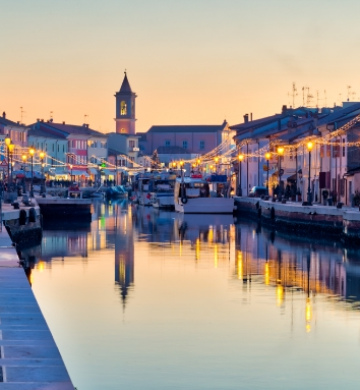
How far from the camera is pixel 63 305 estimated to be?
29.3 metres

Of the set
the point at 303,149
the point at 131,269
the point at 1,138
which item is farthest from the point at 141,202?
the point at 131,269

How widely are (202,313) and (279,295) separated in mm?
4629

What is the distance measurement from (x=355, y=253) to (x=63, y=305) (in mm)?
18963

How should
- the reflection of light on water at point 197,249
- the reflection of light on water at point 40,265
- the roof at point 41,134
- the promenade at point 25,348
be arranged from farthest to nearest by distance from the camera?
the roof at point 41,134
the reflection of light on water at point 197,249
the reflection of light on water at point 40,265
the promenade at point 25,348

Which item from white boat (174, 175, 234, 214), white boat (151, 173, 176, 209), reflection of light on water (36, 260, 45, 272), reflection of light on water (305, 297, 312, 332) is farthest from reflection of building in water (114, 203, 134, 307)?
white boat (151, 173, 176, 209)

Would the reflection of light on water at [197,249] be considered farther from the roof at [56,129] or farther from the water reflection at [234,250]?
the roof at [56,129]

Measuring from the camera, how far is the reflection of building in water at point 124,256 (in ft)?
116

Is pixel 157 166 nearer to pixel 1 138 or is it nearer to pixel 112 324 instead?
pixel 1 138

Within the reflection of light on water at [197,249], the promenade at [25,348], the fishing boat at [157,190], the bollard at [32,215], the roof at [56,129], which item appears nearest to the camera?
the promenade at [25,348]

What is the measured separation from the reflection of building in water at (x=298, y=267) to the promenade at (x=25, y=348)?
1164cm

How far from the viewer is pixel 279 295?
3191cm

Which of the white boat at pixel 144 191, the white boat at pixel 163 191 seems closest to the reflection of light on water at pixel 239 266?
the white boat at pixel 163 191

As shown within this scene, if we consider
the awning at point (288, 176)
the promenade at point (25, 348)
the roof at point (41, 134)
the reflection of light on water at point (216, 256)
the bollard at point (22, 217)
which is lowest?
the reflection of light on water at point (216, 256)

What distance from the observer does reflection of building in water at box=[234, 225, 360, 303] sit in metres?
34.4
